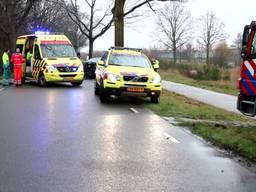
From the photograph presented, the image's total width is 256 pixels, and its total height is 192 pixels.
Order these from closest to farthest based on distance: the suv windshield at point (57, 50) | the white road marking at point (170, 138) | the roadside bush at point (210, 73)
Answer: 1. the white road marking at point (170, 138)
2. the suv windshield at point (57, 50)
3. the roadside bush at point (210, 73)

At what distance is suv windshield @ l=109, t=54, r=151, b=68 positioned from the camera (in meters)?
19.4

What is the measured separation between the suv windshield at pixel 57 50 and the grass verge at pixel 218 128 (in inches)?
330

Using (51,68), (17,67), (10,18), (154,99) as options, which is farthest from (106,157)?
(10,18)

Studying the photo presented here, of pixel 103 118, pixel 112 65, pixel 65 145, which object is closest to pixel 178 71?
pixel 112 65

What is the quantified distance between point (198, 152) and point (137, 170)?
1980 mm

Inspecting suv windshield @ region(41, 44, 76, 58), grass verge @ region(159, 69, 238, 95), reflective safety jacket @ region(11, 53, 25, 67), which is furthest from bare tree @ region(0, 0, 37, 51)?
reflective safety jacket @ region(11, 53, 25, 67)

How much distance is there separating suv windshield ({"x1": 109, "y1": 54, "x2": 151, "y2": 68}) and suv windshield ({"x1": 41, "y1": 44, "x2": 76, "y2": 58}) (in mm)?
6820

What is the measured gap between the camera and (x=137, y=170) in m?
7.79

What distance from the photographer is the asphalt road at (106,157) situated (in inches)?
273

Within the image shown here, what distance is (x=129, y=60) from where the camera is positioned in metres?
19.6

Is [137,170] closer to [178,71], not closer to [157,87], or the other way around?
[157,87]

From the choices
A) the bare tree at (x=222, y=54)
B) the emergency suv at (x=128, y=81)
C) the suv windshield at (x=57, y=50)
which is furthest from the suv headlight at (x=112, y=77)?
the bare tree at (x=222, y=54)

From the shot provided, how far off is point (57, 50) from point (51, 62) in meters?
1.31

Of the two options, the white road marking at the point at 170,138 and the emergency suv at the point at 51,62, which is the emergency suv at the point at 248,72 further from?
the emergency suv at the point at 51,62
